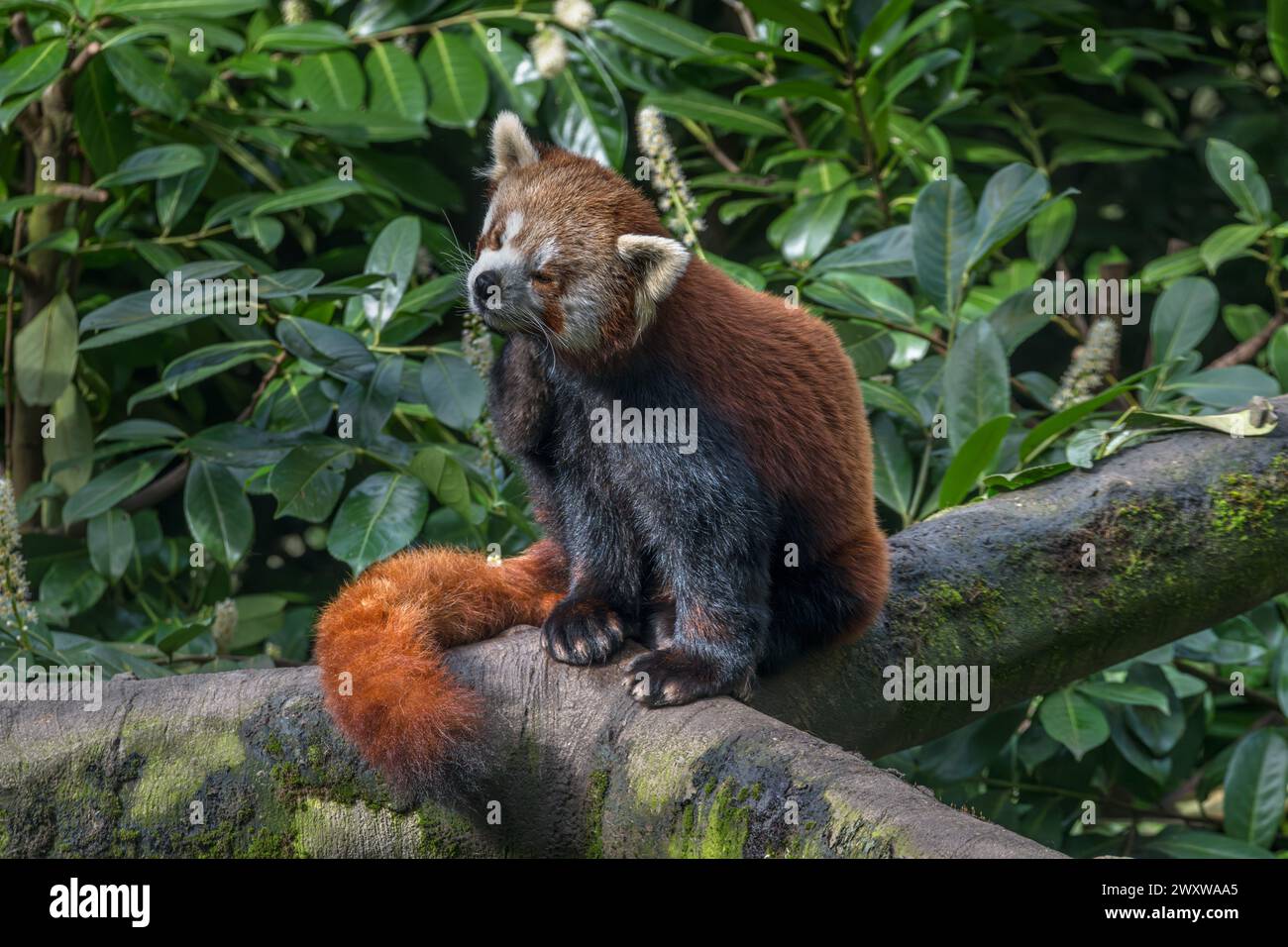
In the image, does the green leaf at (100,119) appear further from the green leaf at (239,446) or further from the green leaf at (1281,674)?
the green leaf at (1281,674)

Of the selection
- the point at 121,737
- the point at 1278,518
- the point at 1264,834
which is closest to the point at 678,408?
the point at 121,737

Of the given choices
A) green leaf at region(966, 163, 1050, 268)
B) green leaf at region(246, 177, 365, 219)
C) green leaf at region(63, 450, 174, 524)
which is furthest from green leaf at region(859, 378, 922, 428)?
green leaf at region(63, 450, 174, 524)

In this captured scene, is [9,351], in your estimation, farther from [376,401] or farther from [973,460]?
[973,460]

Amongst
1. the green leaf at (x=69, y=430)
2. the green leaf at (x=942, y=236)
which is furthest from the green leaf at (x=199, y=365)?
the green leaf at (x=942, y=236)

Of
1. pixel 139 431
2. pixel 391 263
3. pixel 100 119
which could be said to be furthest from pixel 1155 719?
pixel 100 119

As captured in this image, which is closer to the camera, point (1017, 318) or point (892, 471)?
point (892, 471)

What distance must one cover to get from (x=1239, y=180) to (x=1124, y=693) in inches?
75.2

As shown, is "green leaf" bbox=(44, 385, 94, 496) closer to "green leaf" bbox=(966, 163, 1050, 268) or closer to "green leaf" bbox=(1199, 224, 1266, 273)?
"green leaf" bbox=(966, 163, 1050, 268)

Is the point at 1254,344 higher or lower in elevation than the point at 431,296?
lower

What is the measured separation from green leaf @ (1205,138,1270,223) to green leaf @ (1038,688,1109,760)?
188cm

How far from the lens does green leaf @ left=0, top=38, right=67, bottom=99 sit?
3775mm

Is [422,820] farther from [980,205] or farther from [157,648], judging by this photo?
[980,205]

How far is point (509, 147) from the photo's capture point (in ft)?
10.2

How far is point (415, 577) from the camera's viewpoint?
9.23 ft
